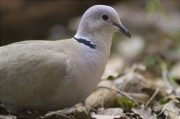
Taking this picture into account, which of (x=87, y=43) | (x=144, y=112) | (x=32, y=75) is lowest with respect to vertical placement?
(x=144, y=112)

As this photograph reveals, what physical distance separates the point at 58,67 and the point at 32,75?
203 millimetres

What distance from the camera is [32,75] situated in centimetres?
306

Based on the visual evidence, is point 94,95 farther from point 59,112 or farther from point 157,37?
point 157,37

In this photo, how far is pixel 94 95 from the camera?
3.71 m

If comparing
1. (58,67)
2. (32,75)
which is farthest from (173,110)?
(32,75)

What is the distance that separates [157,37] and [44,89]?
14.4ft

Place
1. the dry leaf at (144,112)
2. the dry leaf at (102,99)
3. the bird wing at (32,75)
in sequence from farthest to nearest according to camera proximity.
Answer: the dry leaf at (102,99), the dry leaf at (144,112), the bird wing at (32,75)

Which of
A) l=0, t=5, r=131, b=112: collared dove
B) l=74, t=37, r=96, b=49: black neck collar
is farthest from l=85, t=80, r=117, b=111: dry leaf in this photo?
l=74, t=37, r=96, b=49: black neck collar

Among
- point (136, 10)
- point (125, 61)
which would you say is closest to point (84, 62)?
point (125, 61)

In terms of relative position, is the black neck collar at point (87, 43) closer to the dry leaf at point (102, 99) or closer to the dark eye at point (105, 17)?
the dark eye at point (105, 17)

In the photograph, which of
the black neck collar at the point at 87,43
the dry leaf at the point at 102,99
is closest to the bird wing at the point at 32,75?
the black neck collar at the point at 87,43

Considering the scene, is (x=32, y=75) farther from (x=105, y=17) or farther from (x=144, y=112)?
(x=144, y=112)

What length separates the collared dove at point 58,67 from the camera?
304 cm

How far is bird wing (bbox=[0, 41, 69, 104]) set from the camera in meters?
3.04
